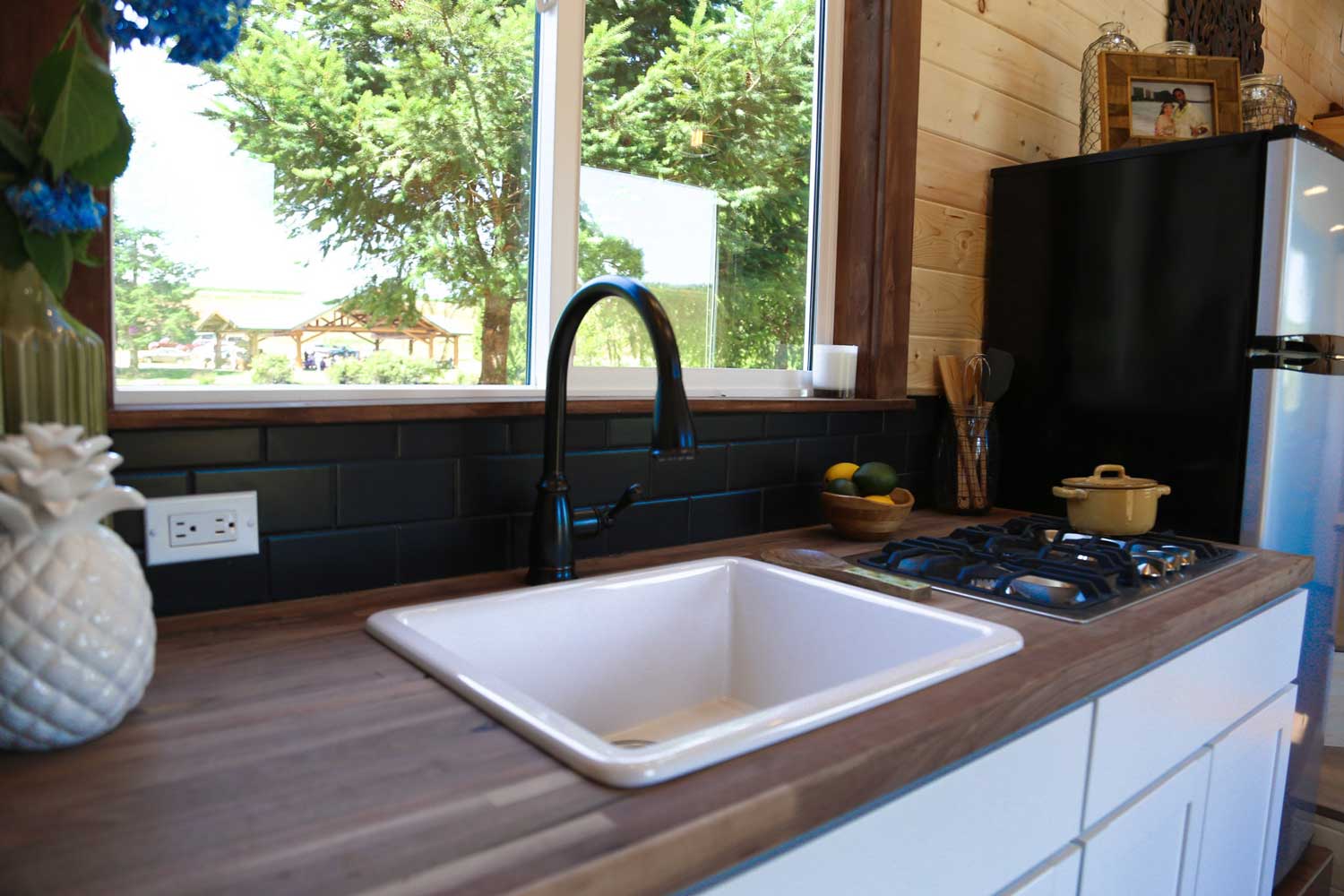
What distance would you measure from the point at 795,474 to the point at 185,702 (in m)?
1.11

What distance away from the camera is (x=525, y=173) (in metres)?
1.40

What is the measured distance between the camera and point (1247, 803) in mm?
1412

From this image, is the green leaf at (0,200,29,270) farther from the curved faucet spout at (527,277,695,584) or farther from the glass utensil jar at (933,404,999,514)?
the glass utensil jar at (933,404,999,514)

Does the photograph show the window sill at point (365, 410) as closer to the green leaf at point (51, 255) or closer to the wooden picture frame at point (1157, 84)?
the green leaf at point (51, 255)

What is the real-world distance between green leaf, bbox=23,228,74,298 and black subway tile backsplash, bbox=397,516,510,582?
1.68 ft

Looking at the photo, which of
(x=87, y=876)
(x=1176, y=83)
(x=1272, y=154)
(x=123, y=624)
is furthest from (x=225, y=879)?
(x=1176, y=83)

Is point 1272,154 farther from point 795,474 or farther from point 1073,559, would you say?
point 795,474

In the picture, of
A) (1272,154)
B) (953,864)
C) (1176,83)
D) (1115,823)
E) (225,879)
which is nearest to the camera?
(225,879)

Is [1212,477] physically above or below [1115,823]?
above

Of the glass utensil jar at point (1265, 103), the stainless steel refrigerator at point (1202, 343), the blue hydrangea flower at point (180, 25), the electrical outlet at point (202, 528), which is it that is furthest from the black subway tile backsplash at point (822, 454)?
the glass utensil jar at point (1265, 103)

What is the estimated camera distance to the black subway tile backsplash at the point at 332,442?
1060mm

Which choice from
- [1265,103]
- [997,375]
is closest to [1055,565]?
[997,375]

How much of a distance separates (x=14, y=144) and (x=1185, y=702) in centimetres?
137

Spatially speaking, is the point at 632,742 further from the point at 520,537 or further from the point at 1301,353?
the point at 1301,353
